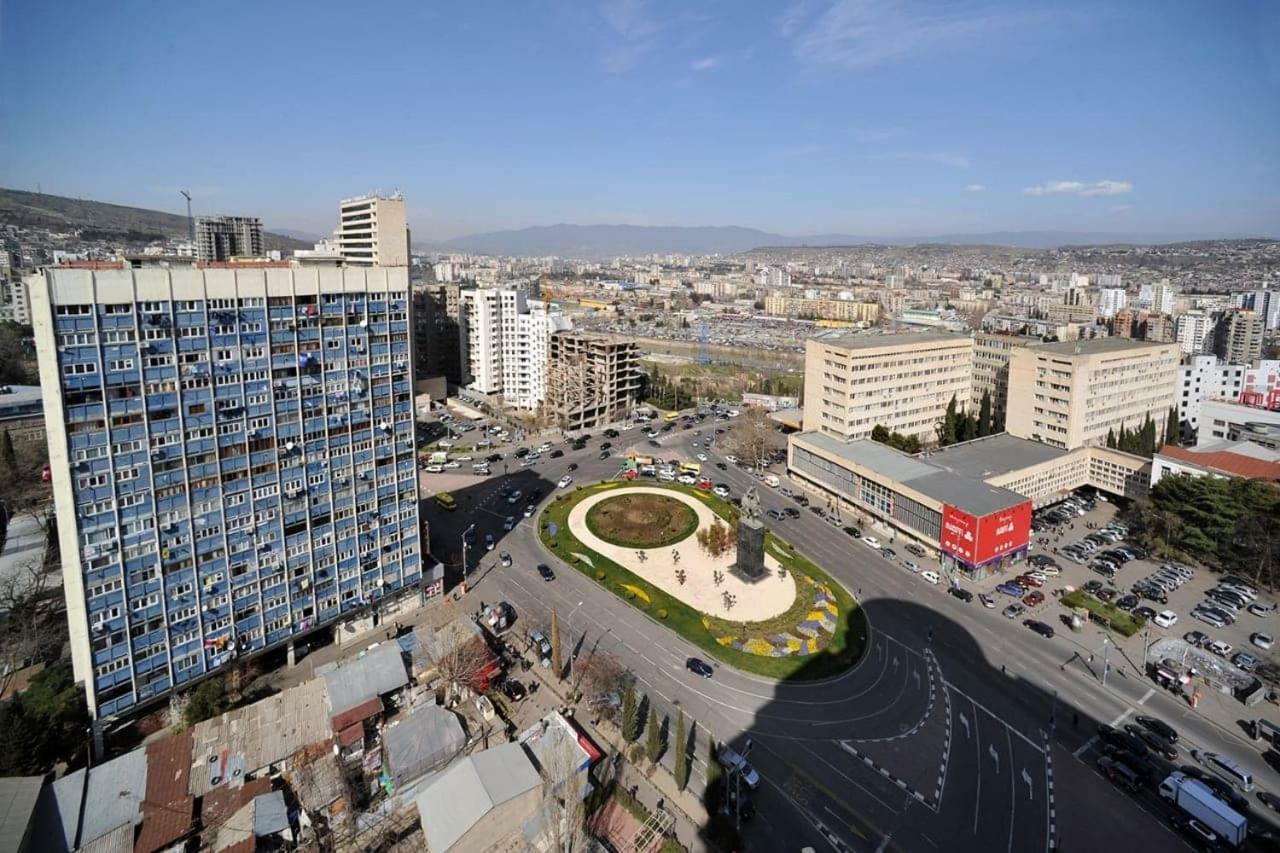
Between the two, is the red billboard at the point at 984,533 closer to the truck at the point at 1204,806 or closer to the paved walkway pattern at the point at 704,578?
the paved walkway pattern at the point at 704,578

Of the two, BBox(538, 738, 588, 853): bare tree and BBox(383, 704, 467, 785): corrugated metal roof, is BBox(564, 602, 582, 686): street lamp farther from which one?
BBox(538, 738, 588, 853): bare tree

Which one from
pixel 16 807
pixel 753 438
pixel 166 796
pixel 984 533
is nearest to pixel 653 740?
pixel 166 796

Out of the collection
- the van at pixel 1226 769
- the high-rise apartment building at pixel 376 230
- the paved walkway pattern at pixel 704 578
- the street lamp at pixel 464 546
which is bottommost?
the van at pixel 1226 769

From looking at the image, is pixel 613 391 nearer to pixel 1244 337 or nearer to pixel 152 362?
pixel 152 362

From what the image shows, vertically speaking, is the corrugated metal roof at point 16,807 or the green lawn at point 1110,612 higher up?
the corrugated metal roof at point 16,807

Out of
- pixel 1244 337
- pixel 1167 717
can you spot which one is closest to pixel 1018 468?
pixel 1167 717

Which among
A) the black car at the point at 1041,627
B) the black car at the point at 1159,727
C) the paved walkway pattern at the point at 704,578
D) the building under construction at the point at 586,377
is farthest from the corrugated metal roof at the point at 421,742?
the building under construction at the point at 586,377

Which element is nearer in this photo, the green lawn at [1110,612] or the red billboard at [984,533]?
the green lawn at [1110,612]
